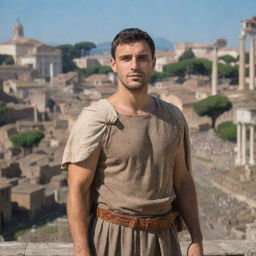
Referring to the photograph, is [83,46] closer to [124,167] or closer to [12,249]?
[12,249]

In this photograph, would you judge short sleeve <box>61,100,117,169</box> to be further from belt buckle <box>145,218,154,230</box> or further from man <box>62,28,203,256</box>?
belt buckle <box>145,218,154,230</box>

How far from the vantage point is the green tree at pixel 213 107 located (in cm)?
3120

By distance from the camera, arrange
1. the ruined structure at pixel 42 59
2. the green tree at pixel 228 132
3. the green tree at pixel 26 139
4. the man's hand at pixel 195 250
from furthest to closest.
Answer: the ruined structure at pixel 42 59 → the green tree at pixel 26 139 → the green tree at pixel 228 132 → the man's hand at pixel 195 250

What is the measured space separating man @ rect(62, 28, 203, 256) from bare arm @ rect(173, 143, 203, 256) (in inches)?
3.6

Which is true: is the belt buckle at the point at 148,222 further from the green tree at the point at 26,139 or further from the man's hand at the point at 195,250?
the green tree at the point at 26,139

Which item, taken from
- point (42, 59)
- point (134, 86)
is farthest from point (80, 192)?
point (42, 59)

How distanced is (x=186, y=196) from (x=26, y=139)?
25.4 meters

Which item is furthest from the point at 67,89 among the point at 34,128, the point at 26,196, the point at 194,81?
the point at 26,196

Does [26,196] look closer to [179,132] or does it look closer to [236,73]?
[179,132]

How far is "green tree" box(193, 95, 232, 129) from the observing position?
31.2 meters

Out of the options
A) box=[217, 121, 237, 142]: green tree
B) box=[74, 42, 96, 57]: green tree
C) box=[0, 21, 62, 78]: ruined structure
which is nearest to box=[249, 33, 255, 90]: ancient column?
box=[217, 121, 237, 142]: green tree

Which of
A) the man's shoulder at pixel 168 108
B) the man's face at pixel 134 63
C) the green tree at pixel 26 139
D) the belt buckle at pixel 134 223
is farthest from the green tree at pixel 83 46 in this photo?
the belt buckle at pixel 134 223

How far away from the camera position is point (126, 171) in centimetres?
229

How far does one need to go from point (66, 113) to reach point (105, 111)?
32.7 meters
